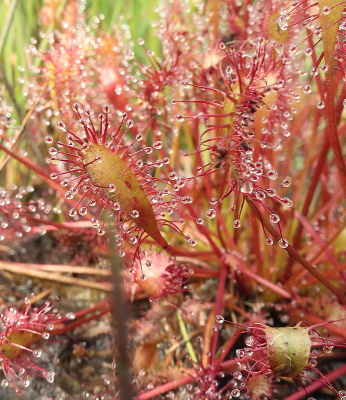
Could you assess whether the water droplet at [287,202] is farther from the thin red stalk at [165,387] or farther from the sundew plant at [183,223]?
the thin red stalk at [165,387]

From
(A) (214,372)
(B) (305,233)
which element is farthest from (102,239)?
(B) (305,233)

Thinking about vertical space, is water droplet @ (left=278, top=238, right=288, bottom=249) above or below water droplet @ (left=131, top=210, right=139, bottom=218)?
below

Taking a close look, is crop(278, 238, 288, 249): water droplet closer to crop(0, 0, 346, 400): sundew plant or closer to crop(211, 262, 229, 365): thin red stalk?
crop(0, 0, 346, 400): sundew plant

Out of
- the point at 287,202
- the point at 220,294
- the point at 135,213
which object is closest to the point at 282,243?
the point at 287,202

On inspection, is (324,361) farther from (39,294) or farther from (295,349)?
(39,294)

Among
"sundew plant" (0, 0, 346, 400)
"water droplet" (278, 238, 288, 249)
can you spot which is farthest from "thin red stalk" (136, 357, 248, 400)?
"water droplet" (278, 238, 288, 249)

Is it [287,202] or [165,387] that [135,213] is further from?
[165,387]

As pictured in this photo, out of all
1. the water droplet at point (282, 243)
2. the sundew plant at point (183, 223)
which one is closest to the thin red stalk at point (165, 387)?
the sundew plant at point (183, 223)

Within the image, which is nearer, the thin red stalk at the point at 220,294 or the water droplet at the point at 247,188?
the water droplet at the point at 247,188
